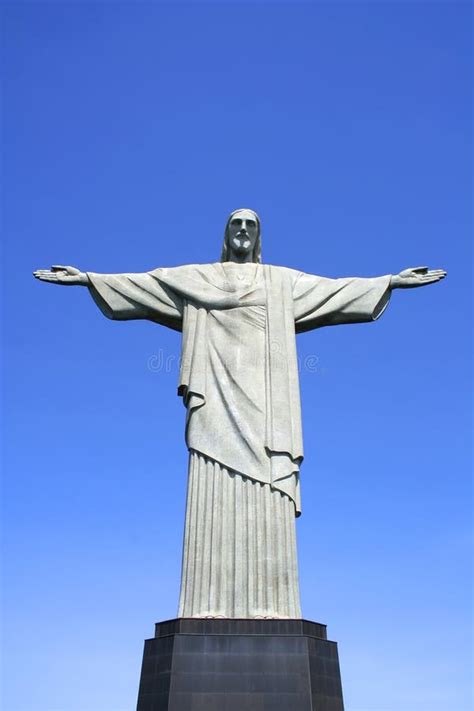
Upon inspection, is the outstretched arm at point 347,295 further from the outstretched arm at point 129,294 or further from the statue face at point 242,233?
the outstretched arm at point 129,294

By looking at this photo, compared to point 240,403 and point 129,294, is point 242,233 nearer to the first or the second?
point 129,294

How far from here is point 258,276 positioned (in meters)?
14.4

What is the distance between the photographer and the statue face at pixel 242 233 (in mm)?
14750

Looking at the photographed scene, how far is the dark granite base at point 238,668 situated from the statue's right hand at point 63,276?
6242 mm

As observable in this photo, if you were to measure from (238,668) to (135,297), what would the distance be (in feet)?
21.7

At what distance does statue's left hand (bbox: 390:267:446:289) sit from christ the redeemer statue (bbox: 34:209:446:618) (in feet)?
0.06

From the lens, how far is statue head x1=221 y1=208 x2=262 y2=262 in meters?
14.8

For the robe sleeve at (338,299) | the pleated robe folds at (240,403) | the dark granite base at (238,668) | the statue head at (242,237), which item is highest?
the statue head at (242,237)

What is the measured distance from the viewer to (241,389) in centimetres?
1317

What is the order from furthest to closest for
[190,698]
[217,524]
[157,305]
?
[157,305] < [217,524] < [190,698]

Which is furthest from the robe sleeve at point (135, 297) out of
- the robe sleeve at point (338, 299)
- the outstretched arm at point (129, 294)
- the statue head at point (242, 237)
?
the robe sleeve at point (338, 299)

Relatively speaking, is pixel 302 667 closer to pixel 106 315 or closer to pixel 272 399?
pixel 272 399

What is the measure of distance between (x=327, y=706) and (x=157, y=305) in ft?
23.7

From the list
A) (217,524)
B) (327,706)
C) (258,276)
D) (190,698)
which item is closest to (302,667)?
(327,706)
